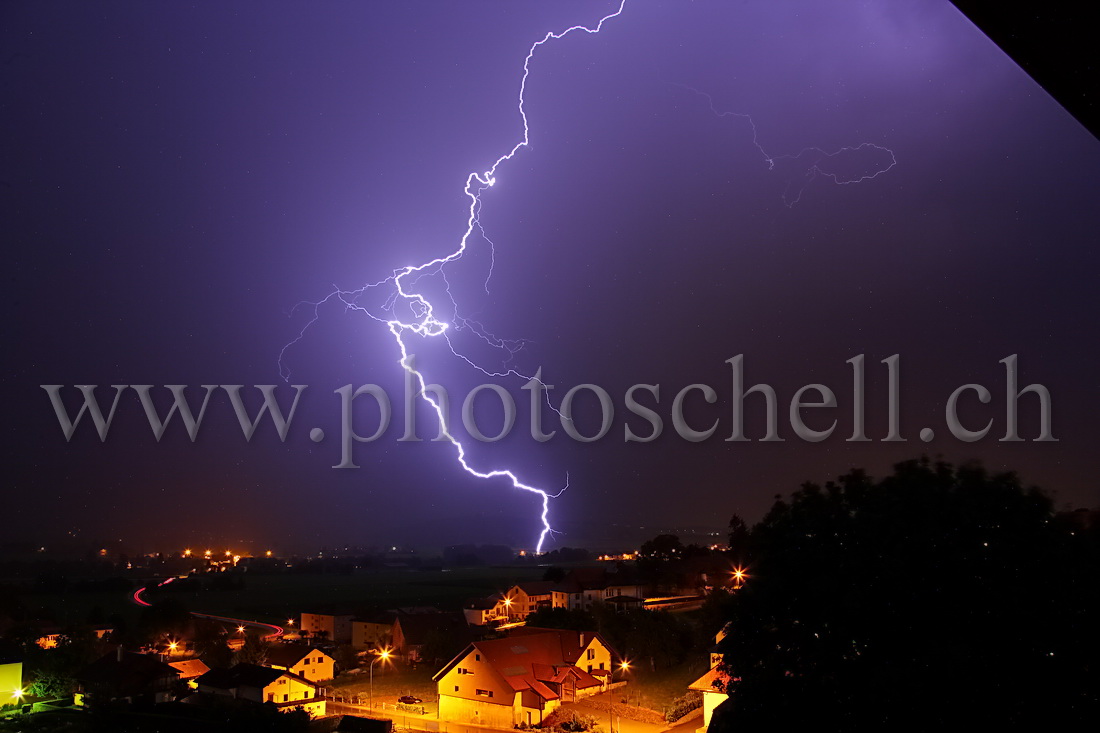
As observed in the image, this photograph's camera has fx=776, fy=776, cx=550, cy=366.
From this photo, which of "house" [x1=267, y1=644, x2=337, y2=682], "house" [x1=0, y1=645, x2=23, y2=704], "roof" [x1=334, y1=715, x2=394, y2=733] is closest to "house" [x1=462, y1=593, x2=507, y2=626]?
"house" [x1=267, y1=644, x2=337, y2=682]

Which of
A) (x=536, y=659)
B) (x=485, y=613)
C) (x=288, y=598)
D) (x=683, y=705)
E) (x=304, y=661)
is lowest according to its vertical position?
(x=288, y=598)

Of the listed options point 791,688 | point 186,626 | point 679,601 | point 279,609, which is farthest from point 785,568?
point 279,609

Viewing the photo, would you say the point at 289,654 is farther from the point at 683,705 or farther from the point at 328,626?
the point at 683,705

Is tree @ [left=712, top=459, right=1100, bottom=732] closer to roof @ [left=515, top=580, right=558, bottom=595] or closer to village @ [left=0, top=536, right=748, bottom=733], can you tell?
village @ [left=0, top=536, right=748, bottom=733]

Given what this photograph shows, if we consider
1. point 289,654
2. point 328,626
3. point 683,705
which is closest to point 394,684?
point 289,654

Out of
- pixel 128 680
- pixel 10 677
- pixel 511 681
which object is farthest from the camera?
pixel 10 677

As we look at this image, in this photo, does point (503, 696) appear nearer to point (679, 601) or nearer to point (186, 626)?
point (679, 601)
